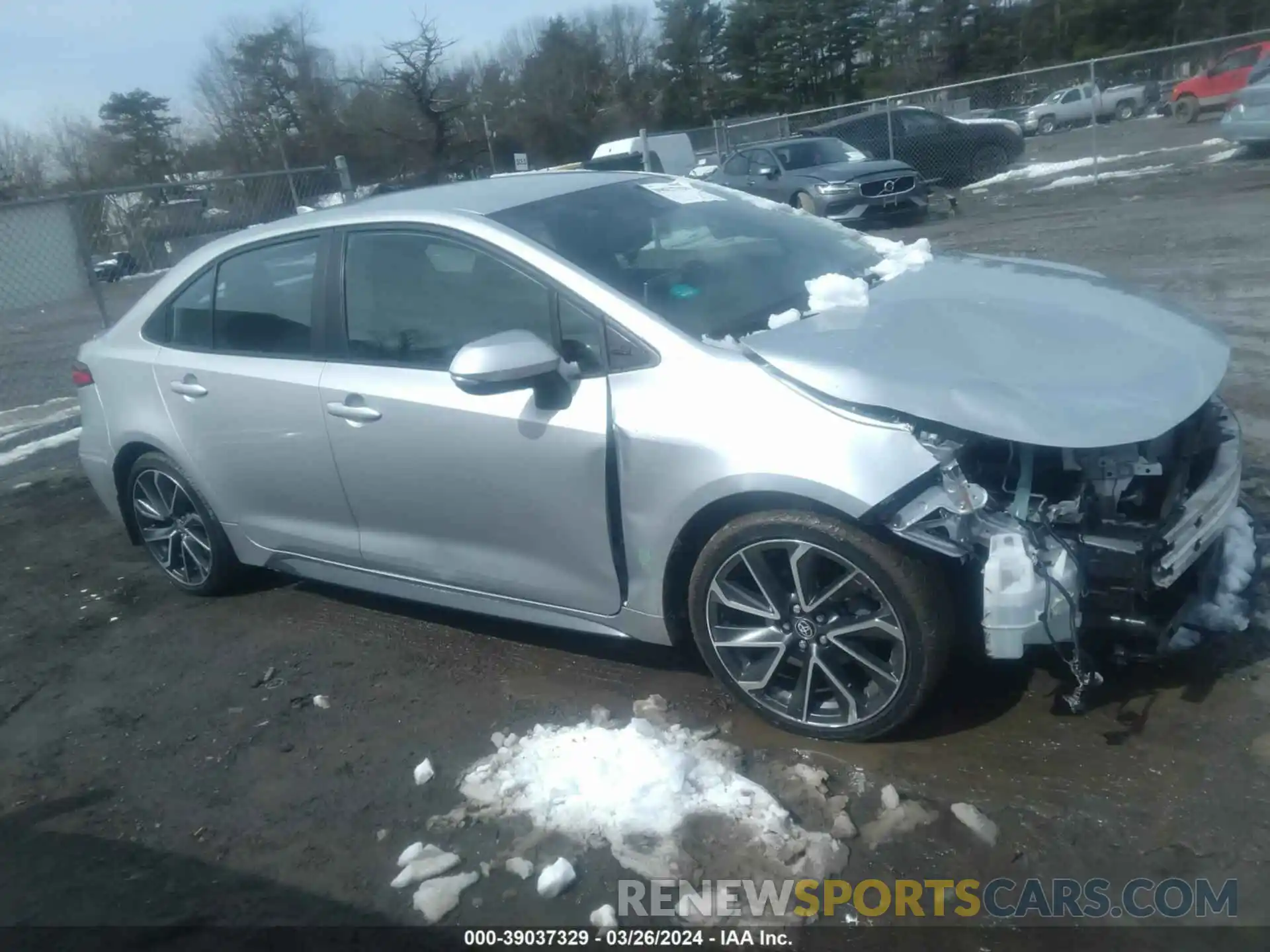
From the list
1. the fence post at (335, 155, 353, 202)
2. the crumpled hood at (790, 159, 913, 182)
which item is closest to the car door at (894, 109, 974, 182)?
the crumpled hood at (790, 159, 913, 182)

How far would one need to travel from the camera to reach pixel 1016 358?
3.25m

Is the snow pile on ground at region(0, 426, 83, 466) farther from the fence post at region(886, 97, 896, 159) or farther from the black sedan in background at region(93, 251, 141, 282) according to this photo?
the fence post at region(886, 97, 896, 159)

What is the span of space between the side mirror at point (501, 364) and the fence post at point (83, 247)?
7529 mm

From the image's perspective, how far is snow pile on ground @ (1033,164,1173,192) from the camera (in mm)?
17969

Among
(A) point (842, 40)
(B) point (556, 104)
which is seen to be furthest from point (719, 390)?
(A) point (842, 40)

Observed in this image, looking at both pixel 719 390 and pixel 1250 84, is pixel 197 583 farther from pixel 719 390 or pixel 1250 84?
pixel 1250 84

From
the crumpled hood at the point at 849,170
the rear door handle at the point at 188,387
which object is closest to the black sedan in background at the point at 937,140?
the crumpled hood at the point at 849,170

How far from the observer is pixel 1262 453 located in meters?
5.04

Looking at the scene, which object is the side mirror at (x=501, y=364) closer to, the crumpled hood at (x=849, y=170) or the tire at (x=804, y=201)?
the tire at (x=804, y=201)

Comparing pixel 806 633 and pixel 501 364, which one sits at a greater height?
pixel 501 364

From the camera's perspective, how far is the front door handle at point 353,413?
12.9 ft

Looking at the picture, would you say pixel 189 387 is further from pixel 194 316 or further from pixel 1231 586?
pixel 1231 586

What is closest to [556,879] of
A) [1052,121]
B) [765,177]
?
[765,177]

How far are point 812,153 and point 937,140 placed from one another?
442cm
